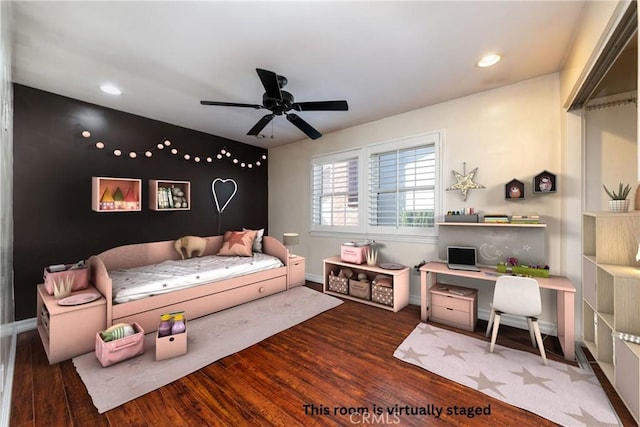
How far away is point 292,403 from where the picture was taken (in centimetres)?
162

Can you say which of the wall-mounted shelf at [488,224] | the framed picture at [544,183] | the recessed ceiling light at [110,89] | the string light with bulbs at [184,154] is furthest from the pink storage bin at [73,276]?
the framed picture at [544,183]

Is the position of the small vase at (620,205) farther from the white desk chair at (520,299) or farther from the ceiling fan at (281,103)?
the ceiling fan at (281,103)

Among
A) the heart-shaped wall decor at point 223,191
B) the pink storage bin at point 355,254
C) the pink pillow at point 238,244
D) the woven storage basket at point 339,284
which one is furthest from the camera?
the heart-shaped wall decor at point 223,191

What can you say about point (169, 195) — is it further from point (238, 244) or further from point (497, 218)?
point (497, 218)

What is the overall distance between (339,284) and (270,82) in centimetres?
277

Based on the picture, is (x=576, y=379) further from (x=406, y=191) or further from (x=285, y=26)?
(x=285, y=26)

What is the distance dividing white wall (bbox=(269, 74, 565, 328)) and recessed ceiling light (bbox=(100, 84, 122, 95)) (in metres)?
3.02

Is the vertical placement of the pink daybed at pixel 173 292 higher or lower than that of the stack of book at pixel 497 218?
lower

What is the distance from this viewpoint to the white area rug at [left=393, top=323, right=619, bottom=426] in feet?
5.07

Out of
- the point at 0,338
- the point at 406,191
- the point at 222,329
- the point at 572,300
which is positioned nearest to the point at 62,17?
the point at 0,338

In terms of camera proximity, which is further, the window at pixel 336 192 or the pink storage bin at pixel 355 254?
the window at pixel 336 192

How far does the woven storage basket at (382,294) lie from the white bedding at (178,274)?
1467 millimetres

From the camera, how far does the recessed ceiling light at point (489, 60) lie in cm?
219

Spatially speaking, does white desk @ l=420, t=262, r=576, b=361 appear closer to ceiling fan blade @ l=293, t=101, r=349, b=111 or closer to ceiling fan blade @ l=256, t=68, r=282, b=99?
ceiling fan blade @ l=293, t=101, r=349, b=111
